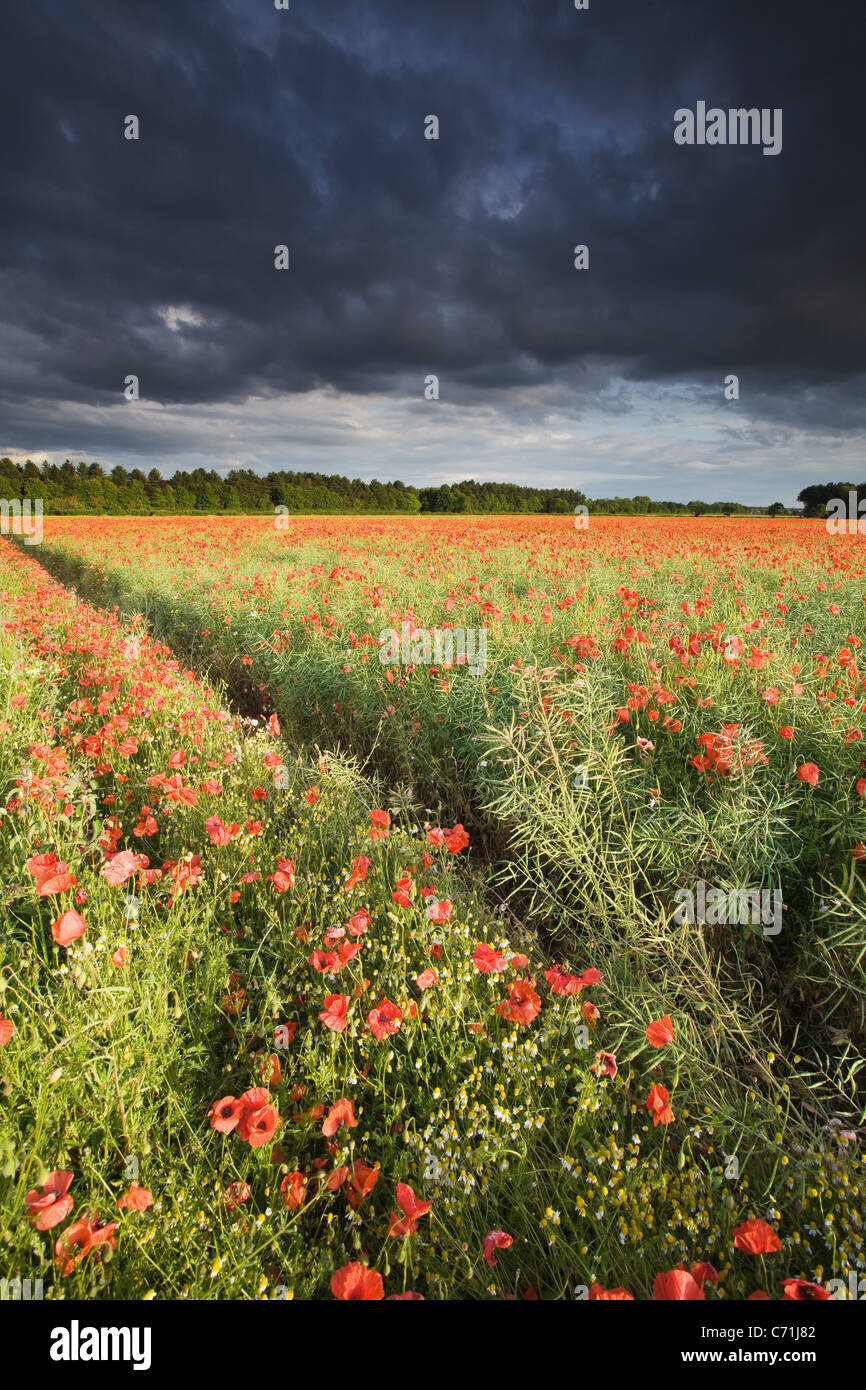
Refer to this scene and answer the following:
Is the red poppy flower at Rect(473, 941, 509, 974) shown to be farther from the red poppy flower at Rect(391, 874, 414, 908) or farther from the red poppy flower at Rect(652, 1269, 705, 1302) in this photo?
the red poppy flower at Rect(652, 1269, 705, 1302)

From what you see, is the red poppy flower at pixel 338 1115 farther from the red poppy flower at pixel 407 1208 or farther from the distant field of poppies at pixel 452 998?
the red poppy flower at pixel 407 1208

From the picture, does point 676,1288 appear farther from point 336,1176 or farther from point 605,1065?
point 336,1176

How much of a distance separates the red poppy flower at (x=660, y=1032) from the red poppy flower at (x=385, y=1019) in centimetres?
70

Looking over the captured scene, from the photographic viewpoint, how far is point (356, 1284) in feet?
3.56

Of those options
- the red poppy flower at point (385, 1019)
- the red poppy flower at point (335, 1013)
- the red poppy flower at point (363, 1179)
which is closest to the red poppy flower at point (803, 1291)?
the red poppy flower at point (363, 1179)

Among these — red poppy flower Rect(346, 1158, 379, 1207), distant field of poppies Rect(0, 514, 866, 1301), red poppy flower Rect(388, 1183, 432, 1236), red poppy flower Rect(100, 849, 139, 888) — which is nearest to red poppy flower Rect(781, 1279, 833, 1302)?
distant field of poppies Rect(0, 514, 866, 1301)

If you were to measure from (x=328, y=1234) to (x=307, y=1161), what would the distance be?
19 centimetres

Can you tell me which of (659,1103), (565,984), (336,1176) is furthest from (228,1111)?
(659,1103)

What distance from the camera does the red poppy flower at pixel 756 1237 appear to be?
45.2 inches

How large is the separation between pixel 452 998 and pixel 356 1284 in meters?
0.99

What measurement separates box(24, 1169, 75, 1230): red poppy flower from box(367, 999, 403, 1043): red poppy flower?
2.38ft

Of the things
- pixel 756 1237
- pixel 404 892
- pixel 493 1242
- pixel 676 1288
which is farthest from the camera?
pixel 404 892

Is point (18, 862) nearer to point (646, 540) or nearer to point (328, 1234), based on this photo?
point (328, 1234)

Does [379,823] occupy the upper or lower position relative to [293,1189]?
upper
